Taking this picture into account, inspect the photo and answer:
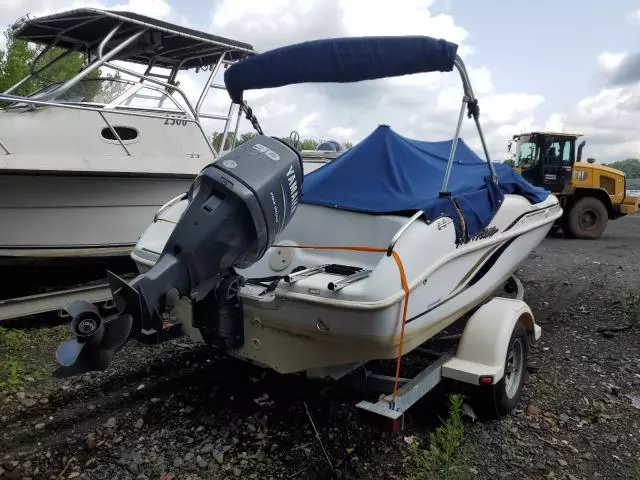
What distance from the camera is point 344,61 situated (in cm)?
304

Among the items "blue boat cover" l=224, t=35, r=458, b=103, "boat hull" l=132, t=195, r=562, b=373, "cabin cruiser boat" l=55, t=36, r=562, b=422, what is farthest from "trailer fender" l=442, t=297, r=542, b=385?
"blue boat cover" l=224, t=35, r=458, b=103

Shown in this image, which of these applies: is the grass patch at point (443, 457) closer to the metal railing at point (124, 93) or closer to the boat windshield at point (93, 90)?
the metal railing at point (124, 93)

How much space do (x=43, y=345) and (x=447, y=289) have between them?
3330mm

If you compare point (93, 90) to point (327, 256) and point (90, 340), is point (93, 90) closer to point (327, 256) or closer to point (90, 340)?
point (327, 256)

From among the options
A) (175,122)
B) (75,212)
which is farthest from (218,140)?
(75,212)

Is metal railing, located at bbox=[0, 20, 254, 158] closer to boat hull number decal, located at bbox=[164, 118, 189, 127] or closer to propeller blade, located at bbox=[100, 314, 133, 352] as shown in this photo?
boat hull number decal, located at bbox=[164, 118, 189, 127]

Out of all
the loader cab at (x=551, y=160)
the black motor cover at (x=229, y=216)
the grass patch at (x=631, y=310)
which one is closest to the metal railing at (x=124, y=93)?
the black motor cover at (x=229, y=216)

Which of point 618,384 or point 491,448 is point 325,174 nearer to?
point 491,448

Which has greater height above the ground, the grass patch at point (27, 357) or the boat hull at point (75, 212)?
the boat hull at point (75, 212)

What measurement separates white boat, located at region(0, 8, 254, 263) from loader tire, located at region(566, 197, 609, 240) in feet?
26.1

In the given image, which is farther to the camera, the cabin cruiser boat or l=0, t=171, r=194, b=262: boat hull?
l=0, t=171, r=194, b=262: boat hull

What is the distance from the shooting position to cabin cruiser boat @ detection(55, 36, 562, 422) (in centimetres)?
237

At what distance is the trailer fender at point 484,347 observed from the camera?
2.84m

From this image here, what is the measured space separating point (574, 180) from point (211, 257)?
10476mm
